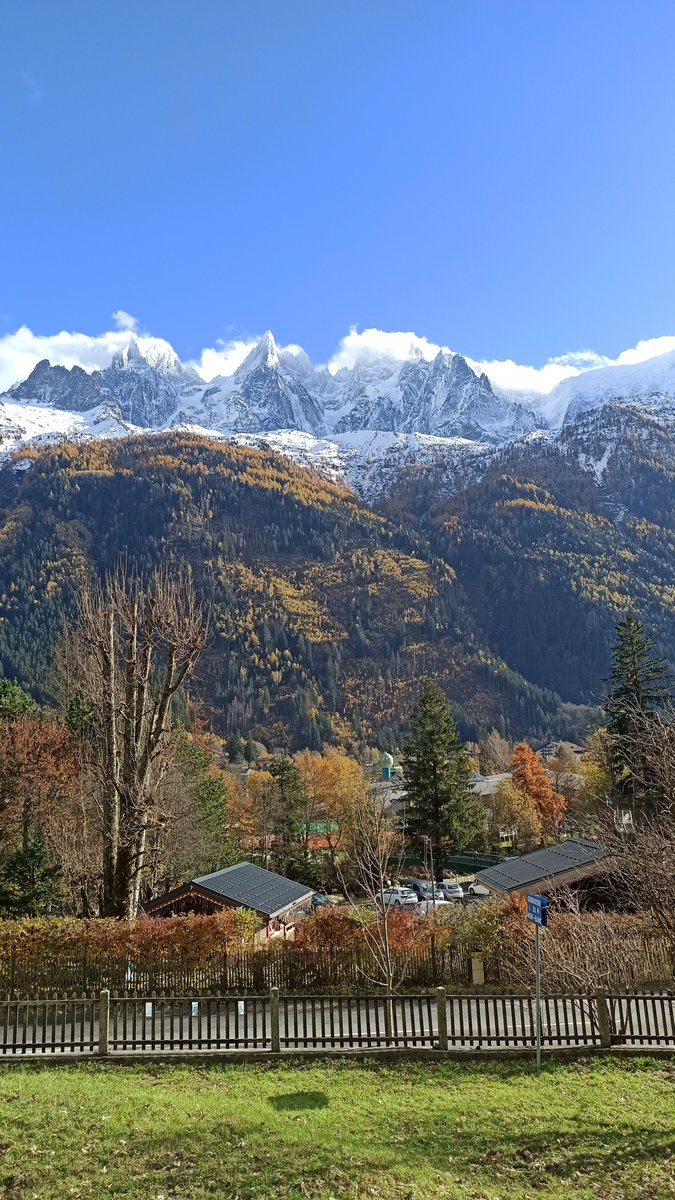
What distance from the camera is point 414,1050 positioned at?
1264 centimetres

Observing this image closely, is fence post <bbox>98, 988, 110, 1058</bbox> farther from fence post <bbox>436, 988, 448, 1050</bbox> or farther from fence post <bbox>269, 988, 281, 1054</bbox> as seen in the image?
fence post <bbox>436, 988, 448, 1050</bbox>

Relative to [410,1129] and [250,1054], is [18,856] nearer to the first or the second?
[250,1054]

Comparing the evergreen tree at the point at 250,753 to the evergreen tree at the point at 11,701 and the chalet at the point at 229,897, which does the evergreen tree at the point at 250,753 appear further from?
the chalet at the point at 229,897

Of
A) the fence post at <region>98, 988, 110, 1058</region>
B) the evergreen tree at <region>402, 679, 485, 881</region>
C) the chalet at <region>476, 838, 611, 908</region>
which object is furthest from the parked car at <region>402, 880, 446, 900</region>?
the fence post at <region>98, 988, 110, 1058</region>

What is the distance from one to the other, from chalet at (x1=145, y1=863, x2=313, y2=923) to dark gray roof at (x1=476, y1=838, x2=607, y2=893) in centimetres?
827

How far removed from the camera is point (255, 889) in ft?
92.8

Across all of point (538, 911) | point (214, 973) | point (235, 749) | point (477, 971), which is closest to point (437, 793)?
point (477, 971)

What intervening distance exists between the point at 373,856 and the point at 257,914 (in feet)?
Answer: 23.1

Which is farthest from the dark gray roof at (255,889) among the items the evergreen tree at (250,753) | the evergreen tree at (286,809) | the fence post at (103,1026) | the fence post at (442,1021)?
the evergreen tree at (250,753)

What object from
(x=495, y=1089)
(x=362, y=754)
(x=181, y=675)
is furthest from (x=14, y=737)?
(x=362, y=754)

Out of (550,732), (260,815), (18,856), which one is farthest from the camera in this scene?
(550,732)

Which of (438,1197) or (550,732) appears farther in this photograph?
(550,732)

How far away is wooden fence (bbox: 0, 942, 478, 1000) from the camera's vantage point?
19.6 metres

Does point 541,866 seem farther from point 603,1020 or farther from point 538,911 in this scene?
point 538,911
